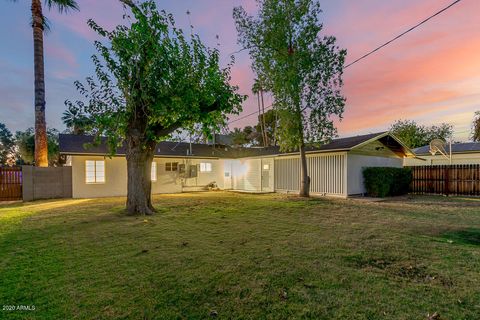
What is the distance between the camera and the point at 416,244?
4770 millimetres

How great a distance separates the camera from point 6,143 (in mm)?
34594

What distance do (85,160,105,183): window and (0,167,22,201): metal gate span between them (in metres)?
3.05

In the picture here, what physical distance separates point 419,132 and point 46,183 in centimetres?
4740

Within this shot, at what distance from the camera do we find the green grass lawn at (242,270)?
2508 mm

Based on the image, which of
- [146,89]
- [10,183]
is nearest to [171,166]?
[10,183]

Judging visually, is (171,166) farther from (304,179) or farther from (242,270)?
(242,270)

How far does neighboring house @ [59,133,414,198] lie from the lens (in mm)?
13367

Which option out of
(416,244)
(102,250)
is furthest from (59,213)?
(416,244)

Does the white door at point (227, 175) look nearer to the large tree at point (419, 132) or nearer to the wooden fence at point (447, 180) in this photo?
the wooden fence at point (447, 180)

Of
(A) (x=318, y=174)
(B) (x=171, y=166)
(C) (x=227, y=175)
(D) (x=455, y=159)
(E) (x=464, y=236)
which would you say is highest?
(D) (x=455, y=159)

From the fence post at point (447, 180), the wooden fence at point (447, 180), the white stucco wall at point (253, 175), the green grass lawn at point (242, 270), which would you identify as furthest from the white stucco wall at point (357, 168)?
the green grass lawn at point (242, 270)

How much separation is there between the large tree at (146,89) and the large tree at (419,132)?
37489 millimetres

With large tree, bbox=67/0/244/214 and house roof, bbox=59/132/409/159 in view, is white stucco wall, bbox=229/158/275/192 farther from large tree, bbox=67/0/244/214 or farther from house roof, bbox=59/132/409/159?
large tree, bbox=67/0/244/214

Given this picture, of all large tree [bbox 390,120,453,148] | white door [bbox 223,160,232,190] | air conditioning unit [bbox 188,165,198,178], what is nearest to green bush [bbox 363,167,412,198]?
white door [bbox 223,160,232,190]
